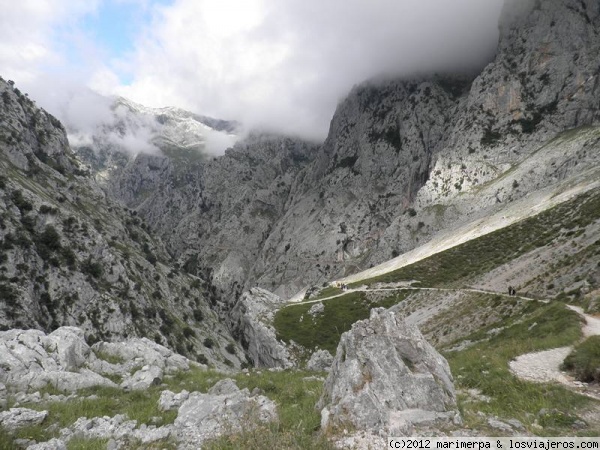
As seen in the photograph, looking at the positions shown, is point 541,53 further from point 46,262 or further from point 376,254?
point 46,262

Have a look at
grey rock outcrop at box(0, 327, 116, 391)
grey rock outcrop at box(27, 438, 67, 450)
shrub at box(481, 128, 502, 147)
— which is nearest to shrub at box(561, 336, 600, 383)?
grey rock outcrop at box(27, 438, 67, 450)

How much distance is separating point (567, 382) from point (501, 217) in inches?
3971

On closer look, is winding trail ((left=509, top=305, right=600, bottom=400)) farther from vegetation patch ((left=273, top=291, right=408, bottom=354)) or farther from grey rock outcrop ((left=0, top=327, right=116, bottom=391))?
vegetation patch ((left=273, top=291, right=408, bottom=354))

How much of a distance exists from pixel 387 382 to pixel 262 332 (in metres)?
67.4

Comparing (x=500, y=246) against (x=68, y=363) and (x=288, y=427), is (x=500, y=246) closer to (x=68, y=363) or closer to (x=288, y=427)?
(x=288, y=427)

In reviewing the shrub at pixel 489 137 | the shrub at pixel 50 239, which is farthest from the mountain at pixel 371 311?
the shrub at pixel 489 137

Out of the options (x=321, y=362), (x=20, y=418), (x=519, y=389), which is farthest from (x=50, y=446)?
(x=321, y=362)

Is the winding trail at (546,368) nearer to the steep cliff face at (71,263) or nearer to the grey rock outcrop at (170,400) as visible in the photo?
the grey rock outcrop at (170,400)

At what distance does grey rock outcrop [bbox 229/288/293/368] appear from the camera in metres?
66.8

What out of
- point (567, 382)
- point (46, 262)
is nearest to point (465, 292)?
point (567, 382)

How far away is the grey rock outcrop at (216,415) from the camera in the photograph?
9.84 meters

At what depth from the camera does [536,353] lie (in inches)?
803

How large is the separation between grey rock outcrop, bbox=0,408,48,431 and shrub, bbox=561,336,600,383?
67.2ft

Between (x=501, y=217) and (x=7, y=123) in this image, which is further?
(x=7, y=123)
